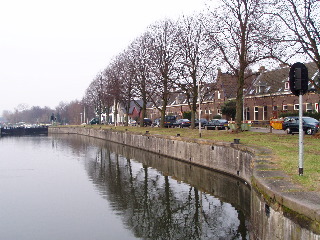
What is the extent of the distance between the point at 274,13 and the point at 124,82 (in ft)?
106

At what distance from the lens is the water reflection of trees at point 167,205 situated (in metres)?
12.7

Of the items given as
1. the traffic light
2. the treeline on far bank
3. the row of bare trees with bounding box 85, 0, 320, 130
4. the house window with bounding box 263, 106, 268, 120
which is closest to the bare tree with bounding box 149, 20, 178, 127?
the row of bare trees with bounding box 85, 0, 320, 130

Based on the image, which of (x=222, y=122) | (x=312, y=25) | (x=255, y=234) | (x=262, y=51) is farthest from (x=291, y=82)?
(x=222, y=122)

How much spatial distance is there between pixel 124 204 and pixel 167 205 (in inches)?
79.9

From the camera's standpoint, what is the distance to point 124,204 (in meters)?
16.8

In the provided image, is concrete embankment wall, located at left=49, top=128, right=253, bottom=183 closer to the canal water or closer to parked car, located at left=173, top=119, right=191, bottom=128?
the canal water

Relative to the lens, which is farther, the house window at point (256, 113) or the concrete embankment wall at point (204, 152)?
the house window at point (256, 113)

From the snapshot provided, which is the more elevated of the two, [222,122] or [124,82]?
[124,82]

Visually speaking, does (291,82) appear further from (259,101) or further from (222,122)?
(259,101)

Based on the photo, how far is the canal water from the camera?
1288 centimetres

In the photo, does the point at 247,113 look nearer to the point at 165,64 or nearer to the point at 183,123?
the point at 183,123

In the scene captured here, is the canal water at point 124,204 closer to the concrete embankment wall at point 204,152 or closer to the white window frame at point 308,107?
the concrete embankment wall at point 204,152

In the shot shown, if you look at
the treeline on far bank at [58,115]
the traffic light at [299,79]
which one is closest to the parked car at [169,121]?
the traffic light at [299,79]

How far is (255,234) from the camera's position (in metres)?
10.7
